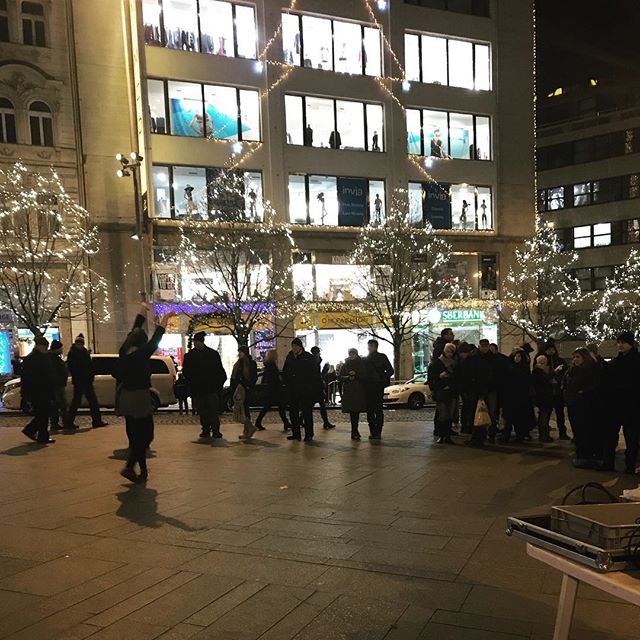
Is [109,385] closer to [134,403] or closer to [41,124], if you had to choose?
[134,403]

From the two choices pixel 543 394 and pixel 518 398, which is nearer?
pixel 518 398

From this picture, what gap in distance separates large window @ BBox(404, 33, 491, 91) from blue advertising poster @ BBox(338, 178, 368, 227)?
6784 mm

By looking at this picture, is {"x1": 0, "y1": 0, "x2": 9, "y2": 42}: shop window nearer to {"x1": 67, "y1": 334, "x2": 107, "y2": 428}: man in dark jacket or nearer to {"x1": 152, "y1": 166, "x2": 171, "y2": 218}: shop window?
{"x1": 152, "y1": 166, "x2": 171, "y2": 218}: shop window

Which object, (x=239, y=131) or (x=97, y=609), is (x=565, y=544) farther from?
(x=239, y=131)

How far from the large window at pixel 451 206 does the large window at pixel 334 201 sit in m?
2.18

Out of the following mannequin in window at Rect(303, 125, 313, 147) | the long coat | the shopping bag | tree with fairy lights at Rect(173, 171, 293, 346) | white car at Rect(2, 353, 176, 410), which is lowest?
white car at Rect(2, 353, 176, 410)

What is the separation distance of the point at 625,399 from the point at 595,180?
42054 mm

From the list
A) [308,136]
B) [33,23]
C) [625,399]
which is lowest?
[625,399]

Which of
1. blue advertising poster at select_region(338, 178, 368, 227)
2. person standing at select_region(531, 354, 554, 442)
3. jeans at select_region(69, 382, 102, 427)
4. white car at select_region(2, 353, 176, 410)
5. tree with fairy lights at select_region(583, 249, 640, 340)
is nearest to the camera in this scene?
person standing at select_region(531, 354, 554, 442)

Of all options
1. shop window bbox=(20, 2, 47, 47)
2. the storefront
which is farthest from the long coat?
shop window bbox=(20, 2, 47, 47)

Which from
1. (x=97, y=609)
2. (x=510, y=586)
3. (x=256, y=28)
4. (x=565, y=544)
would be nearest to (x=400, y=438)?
(x=510, y=586)

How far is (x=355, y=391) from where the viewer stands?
10695 mm

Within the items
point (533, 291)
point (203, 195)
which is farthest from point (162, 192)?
point (533, 291)

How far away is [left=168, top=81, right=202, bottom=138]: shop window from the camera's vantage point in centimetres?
2658
